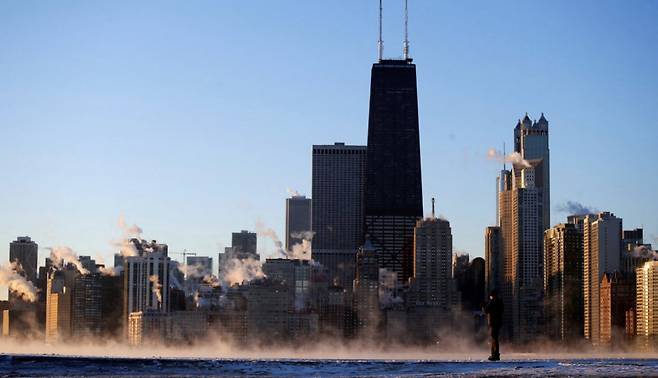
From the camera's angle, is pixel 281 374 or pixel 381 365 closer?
pixel 281 374

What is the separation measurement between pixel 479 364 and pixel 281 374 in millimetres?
16402

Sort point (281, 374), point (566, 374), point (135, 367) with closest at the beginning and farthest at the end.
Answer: point (566, 374), point (281, 374), point (135, 367)

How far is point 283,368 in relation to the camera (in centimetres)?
7825

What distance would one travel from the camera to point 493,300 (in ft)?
262

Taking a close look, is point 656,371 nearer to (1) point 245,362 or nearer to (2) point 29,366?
(1) point 245,362

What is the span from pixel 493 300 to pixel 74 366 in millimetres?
27130

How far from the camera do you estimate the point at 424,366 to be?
262ft

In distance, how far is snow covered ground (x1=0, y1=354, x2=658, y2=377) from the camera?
229 feet

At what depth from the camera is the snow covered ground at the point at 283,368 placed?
2751 inches

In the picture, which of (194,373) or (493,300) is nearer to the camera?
(194,373)

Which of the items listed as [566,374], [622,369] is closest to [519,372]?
[566,374]

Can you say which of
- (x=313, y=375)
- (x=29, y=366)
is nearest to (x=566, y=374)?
(x=313, y=375)

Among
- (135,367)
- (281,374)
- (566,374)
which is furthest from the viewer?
(135,367)

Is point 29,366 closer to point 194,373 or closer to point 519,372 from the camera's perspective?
point 194,373
